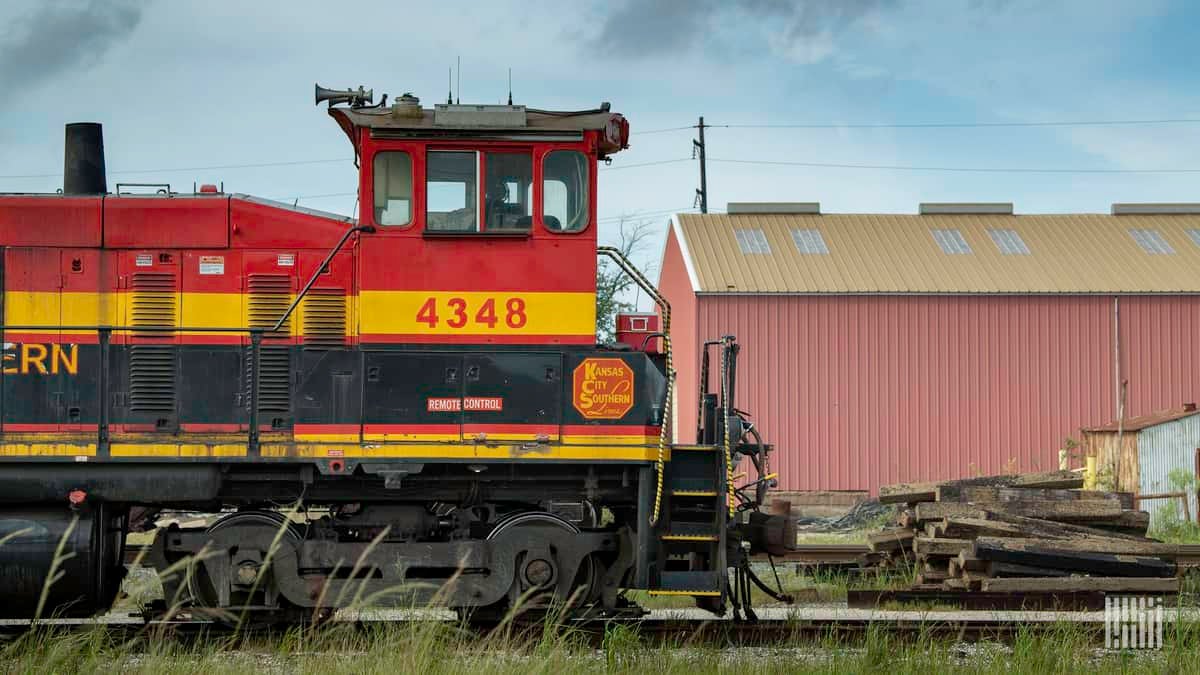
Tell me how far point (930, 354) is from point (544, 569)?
70.5 feet

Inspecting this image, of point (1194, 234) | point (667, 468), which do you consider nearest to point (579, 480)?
point (667, 468)

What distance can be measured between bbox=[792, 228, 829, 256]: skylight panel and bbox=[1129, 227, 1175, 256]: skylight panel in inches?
342

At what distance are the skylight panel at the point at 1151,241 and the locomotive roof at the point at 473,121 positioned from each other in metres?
27.1

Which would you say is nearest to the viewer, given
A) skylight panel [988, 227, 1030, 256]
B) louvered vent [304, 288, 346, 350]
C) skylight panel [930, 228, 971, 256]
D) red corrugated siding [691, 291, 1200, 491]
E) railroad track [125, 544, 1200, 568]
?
louvered vent [304, 288, 346, 350]

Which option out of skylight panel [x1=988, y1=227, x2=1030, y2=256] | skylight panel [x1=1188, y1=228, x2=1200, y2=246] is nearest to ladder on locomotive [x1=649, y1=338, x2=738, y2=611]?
skylight panel [x1=988, y1=227, x2=1030, y2=256]

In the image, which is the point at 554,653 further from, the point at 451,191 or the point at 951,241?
the point at 951,241

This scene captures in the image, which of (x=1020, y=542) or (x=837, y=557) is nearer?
(x=1020, y=542)

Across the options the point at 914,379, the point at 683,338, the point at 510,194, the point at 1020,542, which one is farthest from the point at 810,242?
the point at 510,194

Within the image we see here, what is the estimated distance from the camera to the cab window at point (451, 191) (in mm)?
9773

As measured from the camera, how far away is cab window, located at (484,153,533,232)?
9.80 metres

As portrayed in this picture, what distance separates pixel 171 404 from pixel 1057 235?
2865 centimetres

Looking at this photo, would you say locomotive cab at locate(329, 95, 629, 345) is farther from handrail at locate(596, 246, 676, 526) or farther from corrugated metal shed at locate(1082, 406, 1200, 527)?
corrugated metal shed at locate(1082, 406, 1200, 527)

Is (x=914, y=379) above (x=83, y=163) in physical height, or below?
below

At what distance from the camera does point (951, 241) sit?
108 ft
